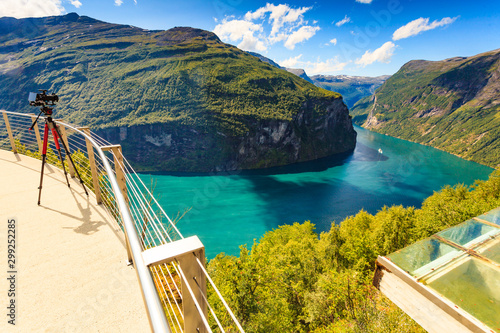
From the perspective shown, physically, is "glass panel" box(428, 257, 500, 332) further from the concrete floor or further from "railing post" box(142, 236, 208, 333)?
the concrete floor

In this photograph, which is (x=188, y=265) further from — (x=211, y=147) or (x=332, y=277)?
(x=211, y=147)

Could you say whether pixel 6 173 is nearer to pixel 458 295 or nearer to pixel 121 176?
pixel 121 176

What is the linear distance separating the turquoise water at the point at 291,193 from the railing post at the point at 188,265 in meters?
31.4

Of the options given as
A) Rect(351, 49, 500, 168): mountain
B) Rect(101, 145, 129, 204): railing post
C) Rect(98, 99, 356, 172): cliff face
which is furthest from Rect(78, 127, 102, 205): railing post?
Rect(351, 49, 500, 168): mountain

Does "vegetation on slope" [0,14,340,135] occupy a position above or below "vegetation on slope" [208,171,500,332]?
above

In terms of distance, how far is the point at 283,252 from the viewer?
72.2 feet

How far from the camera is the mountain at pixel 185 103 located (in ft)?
347

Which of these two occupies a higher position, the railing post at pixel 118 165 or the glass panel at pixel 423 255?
the railing post at pixel 118 165

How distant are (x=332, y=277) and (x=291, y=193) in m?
50.7

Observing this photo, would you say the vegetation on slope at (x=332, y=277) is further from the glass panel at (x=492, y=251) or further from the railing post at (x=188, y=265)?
the railing post at (x=188, y=265)

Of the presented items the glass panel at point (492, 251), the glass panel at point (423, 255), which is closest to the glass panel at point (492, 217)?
the glass panel at point (492, 251)

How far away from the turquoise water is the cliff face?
9.88 m

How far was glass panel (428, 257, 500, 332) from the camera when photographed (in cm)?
377

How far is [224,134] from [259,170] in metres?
26.3
